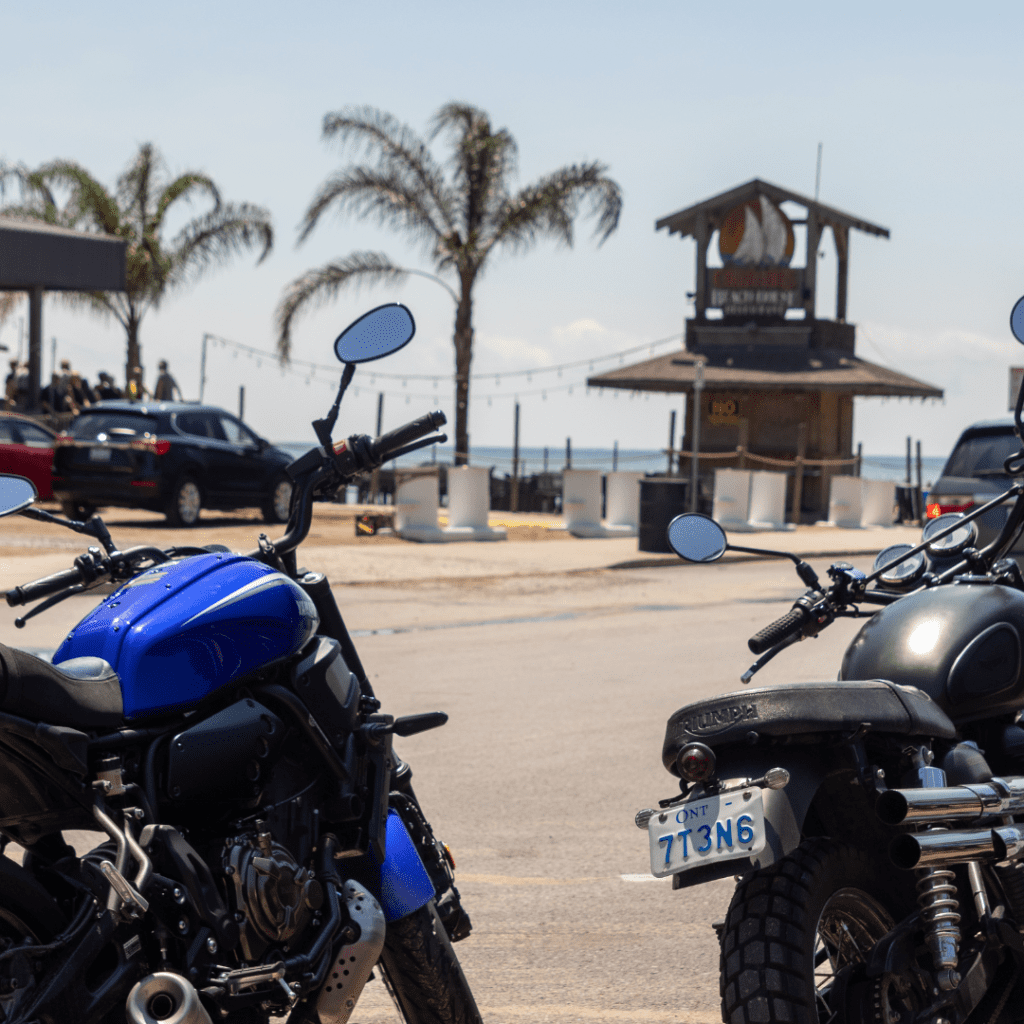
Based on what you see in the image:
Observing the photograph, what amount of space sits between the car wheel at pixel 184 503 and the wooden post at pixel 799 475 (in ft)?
43.1

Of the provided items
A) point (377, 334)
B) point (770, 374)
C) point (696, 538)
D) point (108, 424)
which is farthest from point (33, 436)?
point (696, 538)

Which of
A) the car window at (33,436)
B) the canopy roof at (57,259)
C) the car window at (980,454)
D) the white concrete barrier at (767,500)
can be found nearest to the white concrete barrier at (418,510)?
the car window at (33,436)

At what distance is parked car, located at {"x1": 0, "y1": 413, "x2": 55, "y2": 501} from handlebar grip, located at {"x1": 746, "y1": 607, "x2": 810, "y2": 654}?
18656 mm

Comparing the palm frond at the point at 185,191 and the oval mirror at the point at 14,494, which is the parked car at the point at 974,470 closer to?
the oval mirror at the point at 14,494

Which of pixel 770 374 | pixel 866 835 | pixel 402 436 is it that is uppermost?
pixel 770 374

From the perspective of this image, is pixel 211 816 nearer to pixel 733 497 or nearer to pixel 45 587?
pixel 45 587

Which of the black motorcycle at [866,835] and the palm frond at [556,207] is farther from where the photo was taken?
the palm frond at [556,207]

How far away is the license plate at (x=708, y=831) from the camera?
8.95 ft

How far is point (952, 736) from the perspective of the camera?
3111mm

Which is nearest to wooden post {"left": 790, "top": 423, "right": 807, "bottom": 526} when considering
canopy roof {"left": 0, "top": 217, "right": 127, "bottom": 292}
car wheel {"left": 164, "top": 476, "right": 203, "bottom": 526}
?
car wheel {"left": 164, "top": 476, "right": 203, "bottom": 526}

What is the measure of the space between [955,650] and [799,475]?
1075 inches

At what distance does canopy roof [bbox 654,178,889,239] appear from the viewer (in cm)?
3438

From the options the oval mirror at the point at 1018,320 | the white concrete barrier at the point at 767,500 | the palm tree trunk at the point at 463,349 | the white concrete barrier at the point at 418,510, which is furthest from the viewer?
the palm tree trunk at the point at 463,349

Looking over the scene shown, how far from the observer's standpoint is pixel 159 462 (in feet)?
68.1
